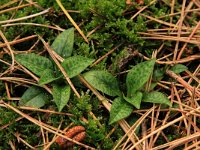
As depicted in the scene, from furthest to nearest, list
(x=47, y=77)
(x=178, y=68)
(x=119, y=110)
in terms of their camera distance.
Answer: (x=178, y=68) < (x=47, y=77) < (x=119, y=110)

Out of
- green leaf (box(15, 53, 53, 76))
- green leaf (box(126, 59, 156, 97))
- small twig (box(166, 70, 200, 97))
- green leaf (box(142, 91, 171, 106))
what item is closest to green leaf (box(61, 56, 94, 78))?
green leaf (box(15, 53, 53, 76))

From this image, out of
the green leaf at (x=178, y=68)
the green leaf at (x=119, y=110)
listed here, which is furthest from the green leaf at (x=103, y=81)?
the green leaf at (x=178, y=68)

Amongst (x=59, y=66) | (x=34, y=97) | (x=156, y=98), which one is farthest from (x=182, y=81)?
(x=34, y=97)

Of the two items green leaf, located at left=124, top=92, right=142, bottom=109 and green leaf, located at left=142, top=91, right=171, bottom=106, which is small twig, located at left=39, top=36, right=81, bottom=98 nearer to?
green leaf, located at left=124, top=92, right=142, bottom=109

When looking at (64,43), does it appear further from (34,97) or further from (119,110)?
(119,110)

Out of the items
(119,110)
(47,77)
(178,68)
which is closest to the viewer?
(119,110)
